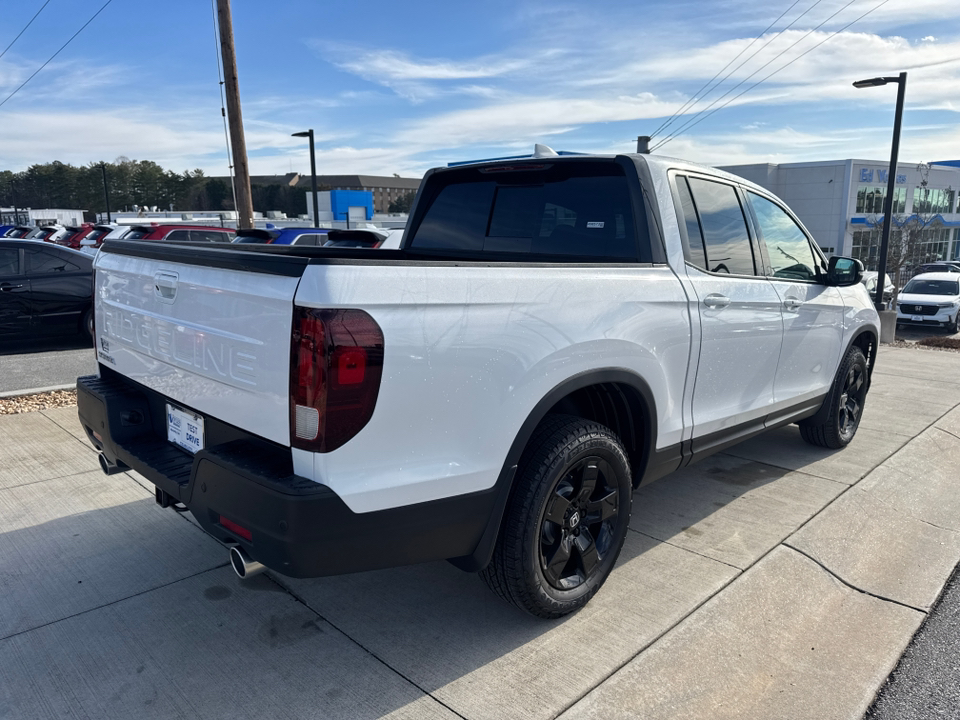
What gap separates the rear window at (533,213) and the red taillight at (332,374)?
1684mm

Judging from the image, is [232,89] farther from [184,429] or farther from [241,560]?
[241,560]

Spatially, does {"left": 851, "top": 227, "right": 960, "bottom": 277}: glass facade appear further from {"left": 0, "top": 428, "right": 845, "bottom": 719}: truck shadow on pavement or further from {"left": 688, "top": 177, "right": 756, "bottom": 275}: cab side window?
{"left": 0, "top": 428, "right": 845, "bottom": 719}: truck shadow on pavement

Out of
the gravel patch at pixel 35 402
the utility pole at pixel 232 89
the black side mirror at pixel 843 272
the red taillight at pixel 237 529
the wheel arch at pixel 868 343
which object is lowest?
the gravel patch at pixel 35 402

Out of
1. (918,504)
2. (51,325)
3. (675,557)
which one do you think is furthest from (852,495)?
(51,325)

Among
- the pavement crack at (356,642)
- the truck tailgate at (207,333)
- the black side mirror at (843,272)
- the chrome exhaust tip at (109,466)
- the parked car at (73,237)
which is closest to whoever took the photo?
the truck tailgate at (207,333)

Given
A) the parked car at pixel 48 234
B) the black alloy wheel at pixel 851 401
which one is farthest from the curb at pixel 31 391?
the parked car at pixel 48 234

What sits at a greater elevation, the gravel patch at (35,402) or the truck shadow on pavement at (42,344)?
the truck shadow on pavement at (42,344)

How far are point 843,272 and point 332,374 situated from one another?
12.8 ft

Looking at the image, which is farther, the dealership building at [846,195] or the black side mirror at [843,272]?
the dealership building at [846,195]

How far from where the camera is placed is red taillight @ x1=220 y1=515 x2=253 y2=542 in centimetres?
224

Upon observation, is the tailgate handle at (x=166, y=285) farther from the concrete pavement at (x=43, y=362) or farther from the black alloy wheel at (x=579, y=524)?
the concrete pavement at (x=43, y=362)

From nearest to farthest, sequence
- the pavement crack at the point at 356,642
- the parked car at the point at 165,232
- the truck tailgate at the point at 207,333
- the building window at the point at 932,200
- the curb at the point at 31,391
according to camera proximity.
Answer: the truck tailgate at the point at 207,333 < the pavement crack at the point at 356,642 < the curb at the point at 31,391 < the parked car at the point at 165,232 < the building window at the point at 932,200

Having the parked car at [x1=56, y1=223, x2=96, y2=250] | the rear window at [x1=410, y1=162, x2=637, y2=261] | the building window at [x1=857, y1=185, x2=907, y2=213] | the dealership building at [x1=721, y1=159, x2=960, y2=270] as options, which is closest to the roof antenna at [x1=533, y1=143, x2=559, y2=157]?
the rear window at [x1=410, y1=162, x2=637, y2=261]

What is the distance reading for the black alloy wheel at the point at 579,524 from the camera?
111 inches
